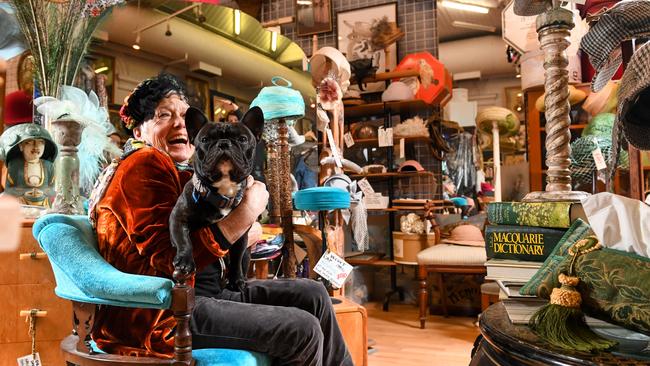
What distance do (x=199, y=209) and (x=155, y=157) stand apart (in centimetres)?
28

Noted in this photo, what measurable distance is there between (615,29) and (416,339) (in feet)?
9.91

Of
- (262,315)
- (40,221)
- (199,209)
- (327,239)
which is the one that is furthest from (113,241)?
(327,239)

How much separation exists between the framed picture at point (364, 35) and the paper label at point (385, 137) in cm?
57

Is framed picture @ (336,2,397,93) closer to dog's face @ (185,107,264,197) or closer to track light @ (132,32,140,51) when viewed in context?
track light @ (132,32,140,51)

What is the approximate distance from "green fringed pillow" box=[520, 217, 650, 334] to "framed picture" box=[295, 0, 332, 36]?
4.99 m

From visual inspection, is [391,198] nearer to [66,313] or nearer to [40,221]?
[66,313]

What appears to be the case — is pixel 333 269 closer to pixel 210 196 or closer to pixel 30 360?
pixel 210 196

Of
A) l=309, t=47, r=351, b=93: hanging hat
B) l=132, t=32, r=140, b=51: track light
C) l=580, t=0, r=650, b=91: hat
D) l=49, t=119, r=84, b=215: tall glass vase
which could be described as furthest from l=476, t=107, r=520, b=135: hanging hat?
l=49, t=119, r=84, b=215: tall glass vase

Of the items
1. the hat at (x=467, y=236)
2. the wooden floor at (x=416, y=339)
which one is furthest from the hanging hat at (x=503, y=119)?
the wooden floor at (x=416, y=339)

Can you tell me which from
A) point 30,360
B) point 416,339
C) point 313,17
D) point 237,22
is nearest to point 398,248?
point 416,339

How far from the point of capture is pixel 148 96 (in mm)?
1675

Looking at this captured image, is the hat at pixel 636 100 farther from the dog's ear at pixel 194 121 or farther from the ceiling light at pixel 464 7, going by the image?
the ceiling light at pixel 464 7

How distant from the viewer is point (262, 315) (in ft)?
4.56

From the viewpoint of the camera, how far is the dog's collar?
1.28m
